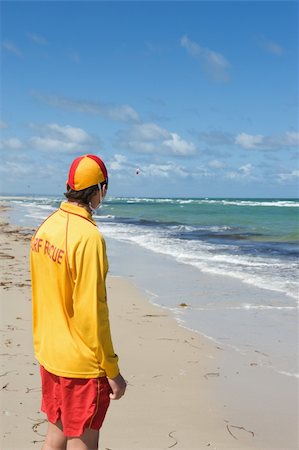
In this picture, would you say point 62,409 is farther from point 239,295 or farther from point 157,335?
point 239,295

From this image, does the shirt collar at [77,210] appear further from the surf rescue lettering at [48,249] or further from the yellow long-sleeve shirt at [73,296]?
the surf rescue lettering at [48,249]

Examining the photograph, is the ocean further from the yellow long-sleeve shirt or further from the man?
the yellow long-sleeve shirt

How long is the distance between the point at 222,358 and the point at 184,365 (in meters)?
0.54

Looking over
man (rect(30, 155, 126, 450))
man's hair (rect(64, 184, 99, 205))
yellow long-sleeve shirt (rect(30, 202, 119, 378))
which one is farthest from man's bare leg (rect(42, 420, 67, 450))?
man's hair (rect(64, 184, 99, 205))

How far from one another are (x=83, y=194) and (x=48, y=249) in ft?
1.06

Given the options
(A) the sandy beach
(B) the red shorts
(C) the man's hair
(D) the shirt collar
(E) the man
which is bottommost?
(A) the sandy beach

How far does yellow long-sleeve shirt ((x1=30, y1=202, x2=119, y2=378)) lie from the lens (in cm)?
234

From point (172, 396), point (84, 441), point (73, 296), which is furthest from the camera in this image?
point (172, 396)

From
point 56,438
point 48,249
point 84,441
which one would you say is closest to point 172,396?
point 56,438

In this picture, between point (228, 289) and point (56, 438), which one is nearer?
point (56, 438)

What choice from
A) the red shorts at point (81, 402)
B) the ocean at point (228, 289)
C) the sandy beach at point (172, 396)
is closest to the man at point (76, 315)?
the red shorts at point (81, 402)

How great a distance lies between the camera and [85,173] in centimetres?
253

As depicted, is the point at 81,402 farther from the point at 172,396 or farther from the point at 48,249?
the point at 172,396

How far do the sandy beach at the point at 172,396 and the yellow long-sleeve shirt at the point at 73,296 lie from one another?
1.48 meters
